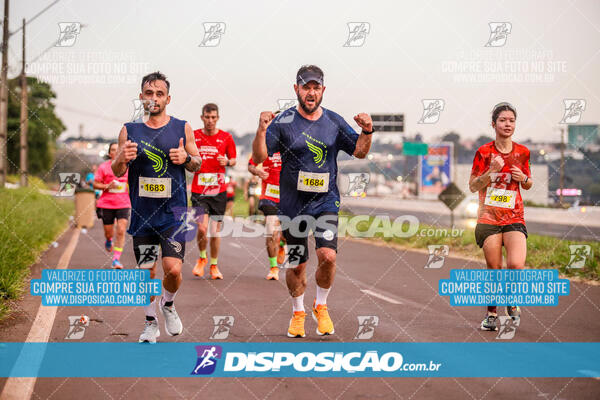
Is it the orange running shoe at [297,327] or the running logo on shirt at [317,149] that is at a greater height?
the running logo on shirt at [317,149]

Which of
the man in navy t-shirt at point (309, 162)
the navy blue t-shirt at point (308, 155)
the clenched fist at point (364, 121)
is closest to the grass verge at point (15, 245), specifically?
the man in navy t-shirt at point (309, 162)

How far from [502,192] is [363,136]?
1.58m

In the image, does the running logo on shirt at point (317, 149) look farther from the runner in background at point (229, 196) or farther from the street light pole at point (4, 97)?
the street light pole at point (4, 97)

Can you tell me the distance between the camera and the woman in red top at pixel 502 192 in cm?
743

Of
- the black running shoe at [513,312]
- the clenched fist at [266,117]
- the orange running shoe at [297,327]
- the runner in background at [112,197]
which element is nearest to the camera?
the clenched fist at [266,117]

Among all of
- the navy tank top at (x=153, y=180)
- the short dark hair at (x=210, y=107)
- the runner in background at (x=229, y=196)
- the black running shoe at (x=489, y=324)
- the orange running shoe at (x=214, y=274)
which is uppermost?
the short dark hair at (x=210, y=107)

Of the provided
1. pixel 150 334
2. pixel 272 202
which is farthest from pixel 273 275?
pixel 150 334

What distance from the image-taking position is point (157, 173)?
6645 millimetres

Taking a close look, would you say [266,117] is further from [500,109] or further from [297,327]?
[500,109]

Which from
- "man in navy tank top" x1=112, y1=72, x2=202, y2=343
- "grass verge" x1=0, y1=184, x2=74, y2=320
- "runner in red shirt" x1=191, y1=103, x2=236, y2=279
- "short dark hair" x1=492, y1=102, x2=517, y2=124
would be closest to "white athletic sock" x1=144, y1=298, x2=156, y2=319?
"man in navy tank top" x1=112, y1=72, x2=202, y2=343

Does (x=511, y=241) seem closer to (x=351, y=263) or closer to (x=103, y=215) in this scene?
(x=351, y=263)

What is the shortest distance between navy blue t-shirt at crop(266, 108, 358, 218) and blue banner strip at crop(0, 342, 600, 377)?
1.30 meters

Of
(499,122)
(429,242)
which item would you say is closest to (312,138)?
(499,122)

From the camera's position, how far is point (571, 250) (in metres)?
12.3
